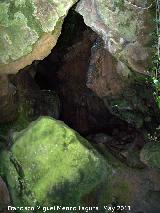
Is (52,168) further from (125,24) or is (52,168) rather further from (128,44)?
(125,24)

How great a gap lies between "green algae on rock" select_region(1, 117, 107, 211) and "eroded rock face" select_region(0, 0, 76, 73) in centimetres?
72

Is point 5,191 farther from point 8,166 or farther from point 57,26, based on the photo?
point 57,26

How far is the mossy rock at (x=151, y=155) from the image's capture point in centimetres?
374

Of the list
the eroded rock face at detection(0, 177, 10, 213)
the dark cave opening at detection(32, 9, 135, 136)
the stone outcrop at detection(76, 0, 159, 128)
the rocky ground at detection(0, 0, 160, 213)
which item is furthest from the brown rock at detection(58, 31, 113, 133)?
the eroded rock face at detection(0, 177, 10, 213)

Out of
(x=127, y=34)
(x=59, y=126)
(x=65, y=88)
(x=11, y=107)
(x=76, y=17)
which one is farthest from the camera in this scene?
(x=65, y=88)

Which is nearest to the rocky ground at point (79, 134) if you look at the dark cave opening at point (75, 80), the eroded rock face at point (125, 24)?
the eroded rock face at point (125, 24)

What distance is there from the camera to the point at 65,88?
5219 mm

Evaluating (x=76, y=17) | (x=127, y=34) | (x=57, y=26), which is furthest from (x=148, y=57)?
(x=76, y=17)

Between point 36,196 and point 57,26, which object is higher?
point 57,26

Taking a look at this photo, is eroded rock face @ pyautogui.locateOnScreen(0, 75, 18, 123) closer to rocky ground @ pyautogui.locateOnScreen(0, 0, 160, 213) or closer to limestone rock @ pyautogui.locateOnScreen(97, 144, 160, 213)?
rocky ground @ pyautogui.locateOnScreen(0, 0, 160, 213)

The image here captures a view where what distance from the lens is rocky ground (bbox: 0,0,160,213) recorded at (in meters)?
3.43

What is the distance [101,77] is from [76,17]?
989mm

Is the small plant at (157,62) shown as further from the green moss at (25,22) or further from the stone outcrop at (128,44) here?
the green moss at (25,22)

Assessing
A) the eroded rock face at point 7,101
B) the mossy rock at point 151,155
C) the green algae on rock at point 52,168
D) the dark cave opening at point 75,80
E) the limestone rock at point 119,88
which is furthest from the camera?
the dark cave opening at point 75,80
